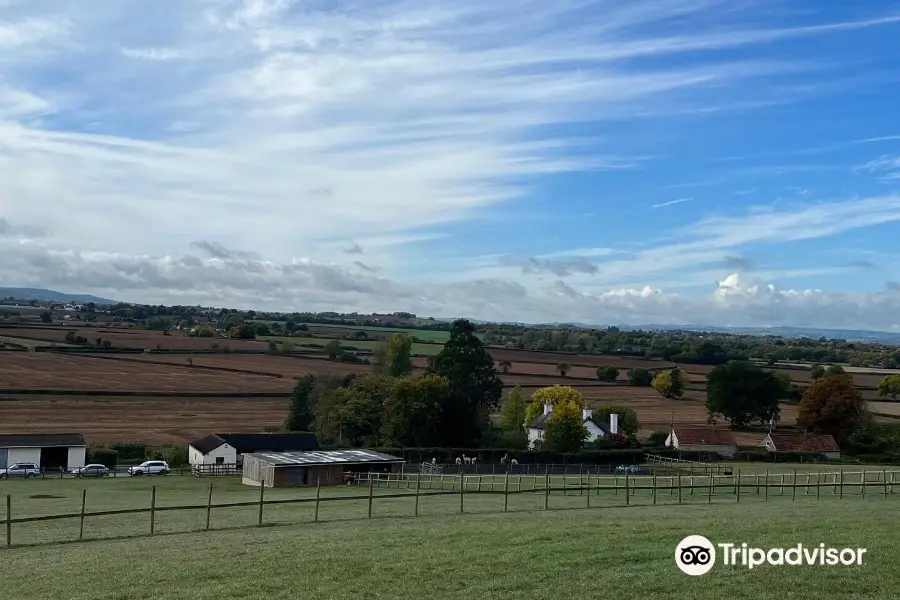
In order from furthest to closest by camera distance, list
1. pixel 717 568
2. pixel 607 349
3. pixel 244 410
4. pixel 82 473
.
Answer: pixel 607 349, pixel 244 410, pixel 82 473, pixel 717 568

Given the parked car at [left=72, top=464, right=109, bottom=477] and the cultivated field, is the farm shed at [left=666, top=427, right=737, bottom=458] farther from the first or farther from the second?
the cultivated field

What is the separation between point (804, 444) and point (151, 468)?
51.3 m

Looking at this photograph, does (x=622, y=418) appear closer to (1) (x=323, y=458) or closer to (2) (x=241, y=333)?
(1) (x=323, y=458)

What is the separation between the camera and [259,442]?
61500 mm

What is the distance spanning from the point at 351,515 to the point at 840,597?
1684cm

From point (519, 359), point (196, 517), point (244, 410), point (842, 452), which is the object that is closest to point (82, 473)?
point (196, 517)

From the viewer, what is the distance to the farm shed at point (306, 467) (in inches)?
1826

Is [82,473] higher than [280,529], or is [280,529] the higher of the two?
[280,529]

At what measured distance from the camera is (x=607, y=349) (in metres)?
179

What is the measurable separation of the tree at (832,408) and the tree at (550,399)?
20.6m

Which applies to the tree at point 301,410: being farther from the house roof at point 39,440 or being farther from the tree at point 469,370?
the house roof at point 39,440

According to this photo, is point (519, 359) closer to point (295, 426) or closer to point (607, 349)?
point (607, 349)

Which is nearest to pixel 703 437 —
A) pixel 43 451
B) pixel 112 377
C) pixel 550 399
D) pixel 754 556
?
pixel 550 399

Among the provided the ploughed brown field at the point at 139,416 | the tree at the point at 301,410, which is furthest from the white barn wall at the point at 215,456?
the tree at the point at 301,410
